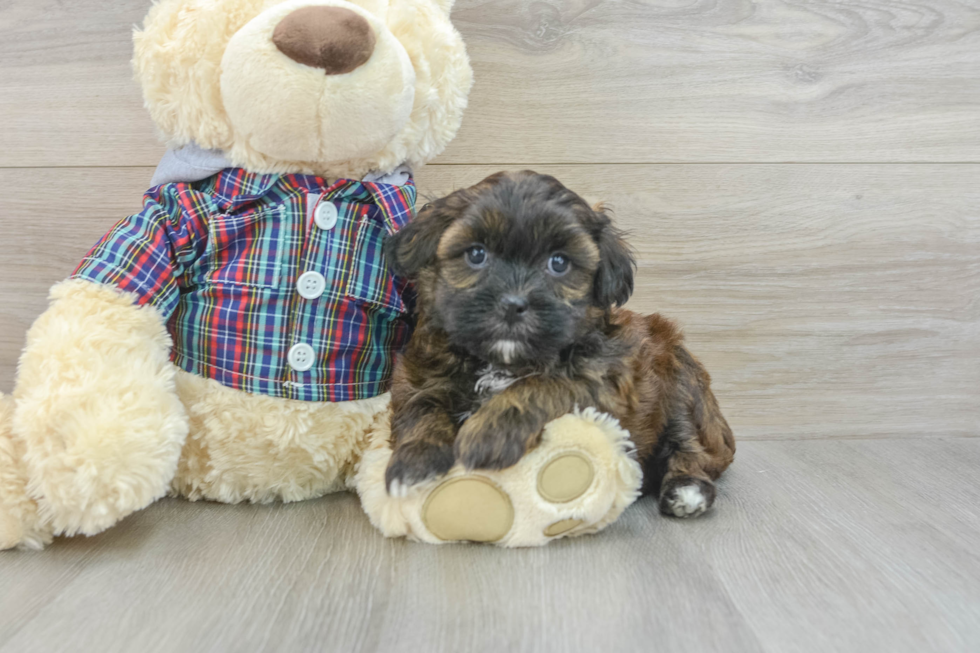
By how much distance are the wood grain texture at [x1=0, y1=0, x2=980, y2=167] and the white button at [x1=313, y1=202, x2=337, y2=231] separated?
0.56 metres

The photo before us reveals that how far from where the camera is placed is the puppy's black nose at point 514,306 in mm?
1163

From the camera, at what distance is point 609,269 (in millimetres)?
1304

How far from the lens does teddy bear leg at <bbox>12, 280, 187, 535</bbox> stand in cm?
117

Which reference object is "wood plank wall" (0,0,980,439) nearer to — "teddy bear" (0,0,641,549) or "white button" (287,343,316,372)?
"teddy bear" (0,0,641,549)

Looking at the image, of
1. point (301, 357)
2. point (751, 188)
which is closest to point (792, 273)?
point (751, 188)

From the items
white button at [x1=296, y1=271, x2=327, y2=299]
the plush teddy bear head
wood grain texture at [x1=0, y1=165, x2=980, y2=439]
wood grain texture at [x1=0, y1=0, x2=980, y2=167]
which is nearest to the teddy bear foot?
white button at [x1=296, y1=271, x2=327, y2=299]

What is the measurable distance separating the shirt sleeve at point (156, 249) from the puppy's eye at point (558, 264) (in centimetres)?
69

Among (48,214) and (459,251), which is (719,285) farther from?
(48,214)

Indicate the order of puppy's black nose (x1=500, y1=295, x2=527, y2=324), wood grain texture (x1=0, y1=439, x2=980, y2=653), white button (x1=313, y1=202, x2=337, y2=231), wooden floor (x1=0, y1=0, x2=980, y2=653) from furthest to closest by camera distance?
wooden floor (x1=0, y1=0, x2=980, y2=653) → white button (x1=313, y1=202, x2=337, y2=231) → puppy's black nose (x1=500, y1=295, x2=527, y2=324) → wood grain texture (x1=0, y1=439, x2=980, y2=653)

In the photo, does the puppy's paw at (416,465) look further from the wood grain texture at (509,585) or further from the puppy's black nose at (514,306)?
the puppy's black nose at (514,306)

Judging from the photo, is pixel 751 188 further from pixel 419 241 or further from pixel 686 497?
pixel 419 241

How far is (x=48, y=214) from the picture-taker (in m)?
1.85

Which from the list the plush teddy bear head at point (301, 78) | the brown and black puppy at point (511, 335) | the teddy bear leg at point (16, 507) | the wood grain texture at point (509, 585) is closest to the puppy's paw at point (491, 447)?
the brown and black puppy at point (511, 335)

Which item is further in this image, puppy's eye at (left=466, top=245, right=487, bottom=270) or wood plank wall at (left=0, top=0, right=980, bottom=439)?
wood plank wall at (left=0, top=0, right=980, bottom=439)
